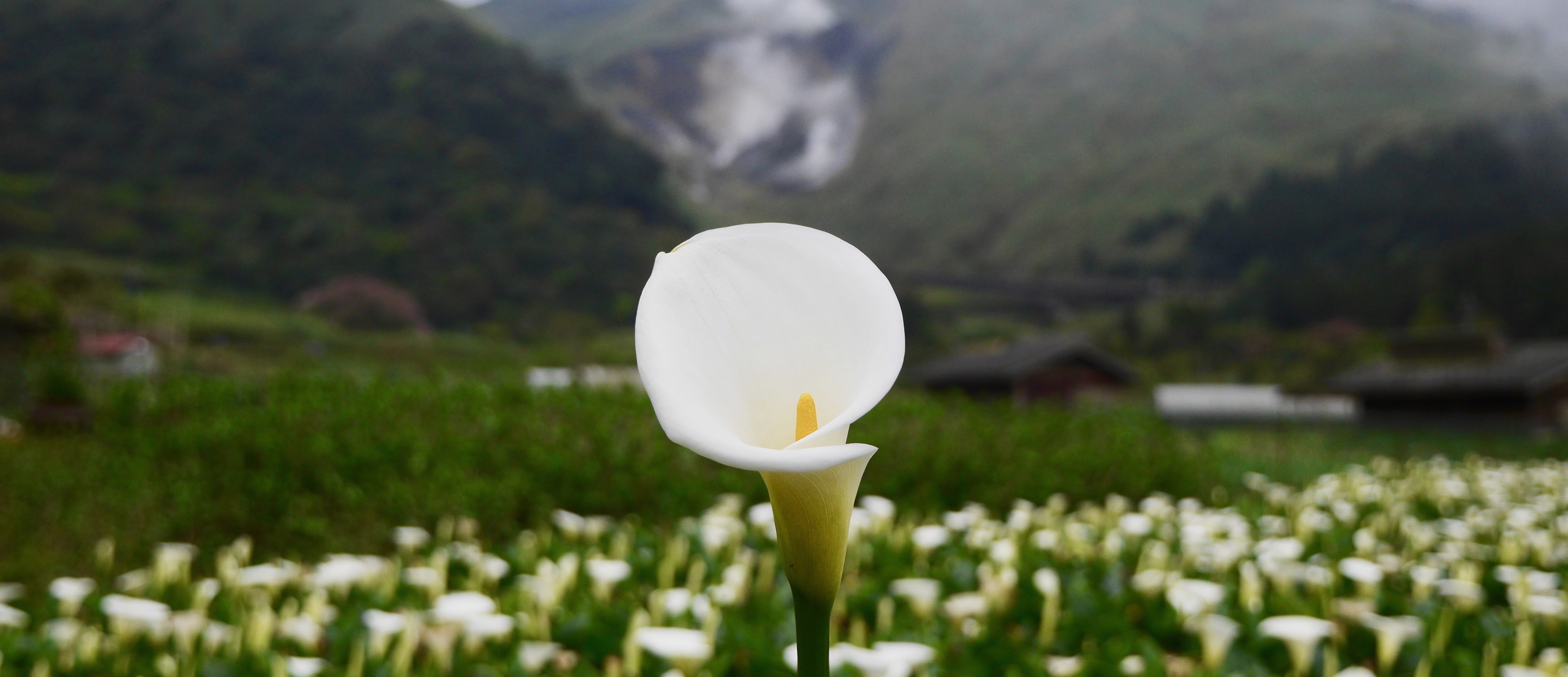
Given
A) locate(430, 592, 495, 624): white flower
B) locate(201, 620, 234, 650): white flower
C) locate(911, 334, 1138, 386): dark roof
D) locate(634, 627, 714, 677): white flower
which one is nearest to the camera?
locate(634, 627, 714, 677): white flower

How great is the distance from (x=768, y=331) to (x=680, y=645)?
79 centimetres

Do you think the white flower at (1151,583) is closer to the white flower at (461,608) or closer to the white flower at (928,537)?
the white flower at (928,537)

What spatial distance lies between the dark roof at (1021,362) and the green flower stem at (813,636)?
674 inches

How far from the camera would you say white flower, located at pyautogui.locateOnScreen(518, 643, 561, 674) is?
5.88 ft

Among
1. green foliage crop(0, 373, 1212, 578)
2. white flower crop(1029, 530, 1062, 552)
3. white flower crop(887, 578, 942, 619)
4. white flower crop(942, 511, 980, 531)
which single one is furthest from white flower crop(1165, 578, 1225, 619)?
green foliage crop(0, 373, 1212, 578)

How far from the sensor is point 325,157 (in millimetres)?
55906

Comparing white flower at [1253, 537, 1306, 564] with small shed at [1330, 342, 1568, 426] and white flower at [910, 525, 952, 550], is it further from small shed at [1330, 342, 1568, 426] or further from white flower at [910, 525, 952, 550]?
small shed at [1330, 342, 1568, 426]

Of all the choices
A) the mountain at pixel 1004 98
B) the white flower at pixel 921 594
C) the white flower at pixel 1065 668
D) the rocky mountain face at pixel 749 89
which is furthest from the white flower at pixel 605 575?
the rocky mountain face at pixel 749 89

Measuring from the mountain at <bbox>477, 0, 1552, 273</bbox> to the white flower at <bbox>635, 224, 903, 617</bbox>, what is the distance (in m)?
76.2

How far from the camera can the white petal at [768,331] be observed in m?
0.66

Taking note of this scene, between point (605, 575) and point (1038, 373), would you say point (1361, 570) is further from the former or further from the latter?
point (1038, 373)

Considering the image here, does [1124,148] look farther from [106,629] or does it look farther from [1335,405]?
[106,629]

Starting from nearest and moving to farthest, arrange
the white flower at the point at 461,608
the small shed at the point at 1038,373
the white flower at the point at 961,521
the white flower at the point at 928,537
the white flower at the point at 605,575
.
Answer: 1. the white flower at the point at 461,608
2. the white flower at the point at 605,575
3. the white flower at the point at 928,537
4. the white flower at the point at 961,521
5. the small shed at the point at 1038,373

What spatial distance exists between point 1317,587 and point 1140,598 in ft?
2.30
